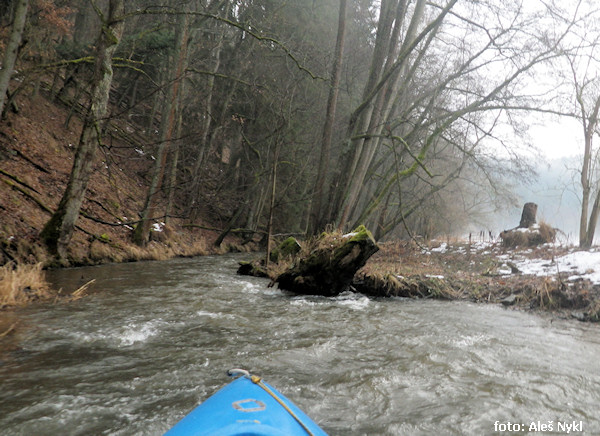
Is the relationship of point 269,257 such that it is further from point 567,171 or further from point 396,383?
point 567,171

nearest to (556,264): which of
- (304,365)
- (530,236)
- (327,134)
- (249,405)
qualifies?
(530,236)

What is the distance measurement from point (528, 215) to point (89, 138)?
13.6m

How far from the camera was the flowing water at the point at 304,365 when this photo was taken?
2977mm

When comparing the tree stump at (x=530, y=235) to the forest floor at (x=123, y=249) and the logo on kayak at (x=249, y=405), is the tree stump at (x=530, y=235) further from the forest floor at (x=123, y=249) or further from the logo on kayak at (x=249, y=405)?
the logo on kayak at (x=249, y=405)

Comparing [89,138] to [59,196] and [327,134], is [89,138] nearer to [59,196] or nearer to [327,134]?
[59,196]

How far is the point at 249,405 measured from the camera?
2.08m

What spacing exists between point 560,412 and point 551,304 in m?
5.07

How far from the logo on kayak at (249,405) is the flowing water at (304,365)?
957 mm

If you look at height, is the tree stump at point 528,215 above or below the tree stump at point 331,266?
above

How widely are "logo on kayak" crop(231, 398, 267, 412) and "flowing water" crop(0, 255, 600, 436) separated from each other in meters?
0.96

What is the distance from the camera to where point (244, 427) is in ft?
5.80

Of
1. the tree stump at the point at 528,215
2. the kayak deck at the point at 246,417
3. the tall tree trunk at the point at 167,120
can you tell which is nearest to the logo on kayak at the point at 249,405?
the kayak deck at the point at 246,417

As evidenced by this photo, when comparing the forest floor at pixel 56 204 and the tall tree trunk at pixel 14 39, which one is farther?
the forest floor at pixel 56 204

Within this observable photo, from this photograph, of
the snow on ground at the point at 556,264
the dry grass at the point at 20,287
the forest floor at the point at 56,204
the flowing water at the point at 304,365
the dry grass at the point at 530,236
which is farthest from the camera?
the dry grass at the point at 530,236
